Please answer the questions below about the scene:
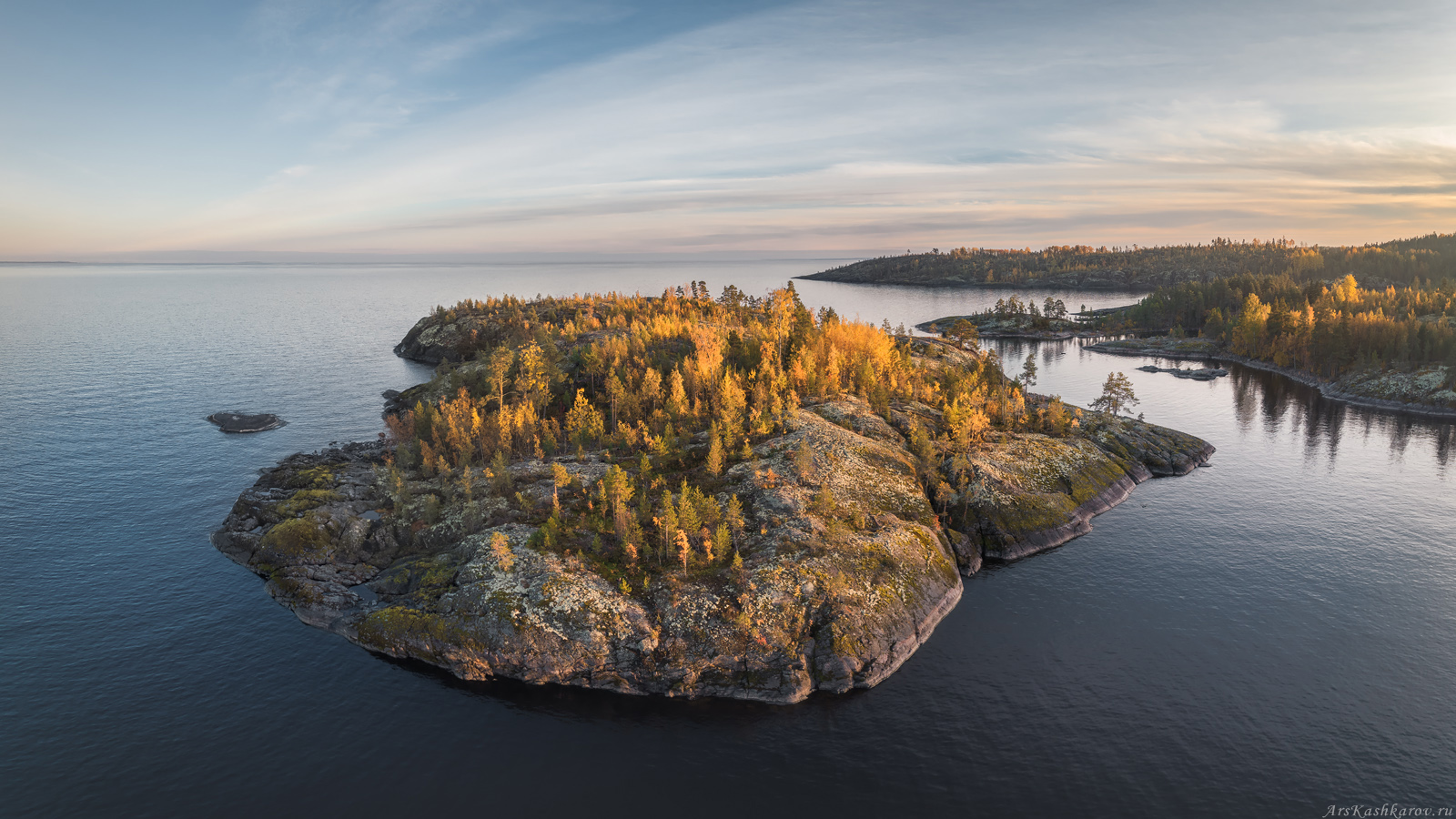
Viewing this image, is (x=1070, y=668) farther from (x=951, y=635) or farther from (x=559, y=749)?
(x=559, y=749)

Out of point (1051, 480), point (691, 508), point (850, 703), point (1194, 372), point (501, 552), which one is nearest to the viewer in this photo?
point (850, 703)

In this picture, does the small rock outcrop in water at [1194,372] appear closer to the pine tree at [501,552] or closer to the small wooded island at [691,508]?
the small wooded island at [691,508]

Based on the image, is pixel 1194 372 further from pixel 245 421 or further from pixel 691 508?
pixel 245 421

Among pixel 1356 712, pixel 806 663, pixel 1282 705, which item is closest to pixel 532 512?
pixel 806 663

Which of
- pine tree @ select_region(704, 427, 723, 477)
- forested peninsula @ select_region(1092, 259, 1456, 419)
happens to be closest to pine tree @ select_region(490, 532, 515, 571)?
pine tree @ select_region(704, 427, 723, 477)

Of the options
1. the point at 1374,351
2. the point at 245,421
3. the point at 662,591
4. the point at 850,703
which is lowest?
the point at 850,703

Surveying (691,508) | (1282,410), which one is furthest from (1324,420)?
(691,508)

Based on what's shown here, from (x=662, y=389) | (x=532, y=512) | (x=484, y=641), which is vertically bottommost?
(x=484, y=641)
